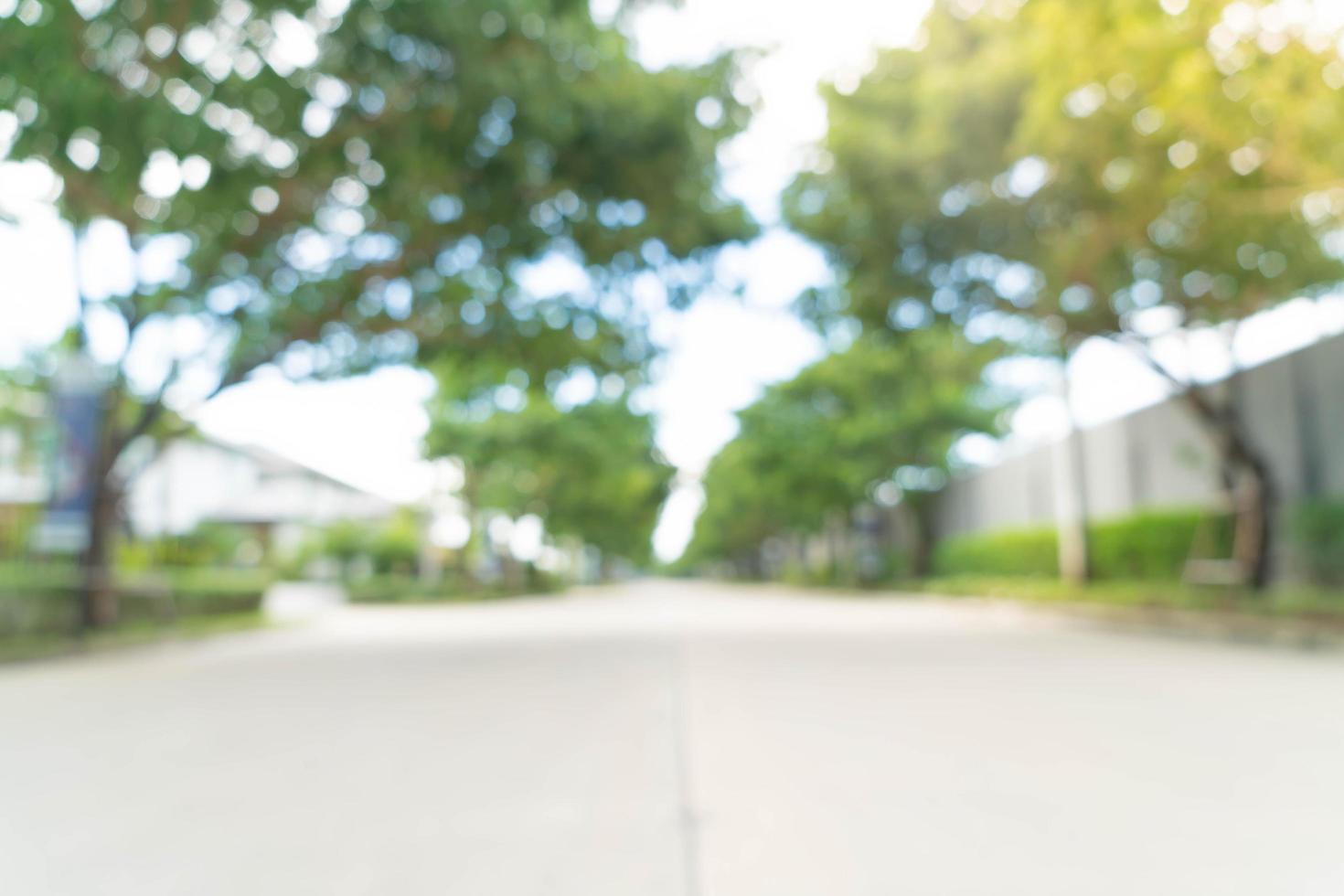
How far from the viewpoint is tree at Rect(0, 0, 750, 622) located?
7.67 meters

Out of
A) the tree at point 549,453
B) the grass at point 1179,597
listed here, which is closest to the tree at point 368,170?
the grass at point 1179,597

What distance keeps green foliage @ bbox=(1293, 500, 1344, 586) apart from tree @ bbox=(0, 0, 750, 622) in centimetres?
795

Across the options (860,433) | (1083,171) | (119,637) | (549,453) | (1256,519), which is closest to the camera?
(1083,171)

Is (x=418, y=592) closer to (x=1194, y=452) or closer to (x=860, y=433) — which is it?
(x=860, y=433)

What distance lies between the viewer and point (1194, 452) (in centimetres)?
1855

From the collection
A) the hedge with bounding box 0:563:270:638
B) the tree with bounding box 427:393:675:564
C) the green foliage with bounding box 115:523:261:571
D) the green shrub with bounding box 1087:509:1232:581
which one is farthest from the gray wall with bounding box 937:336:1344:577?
the green foliage with bounding box 115:523:261:571

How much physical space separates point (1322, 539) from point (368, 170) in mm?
11943

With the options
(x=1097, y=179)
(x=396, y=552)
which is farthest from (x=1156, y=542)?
(x=396, y=552)

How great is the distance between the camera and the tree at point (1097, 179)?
35.5ft

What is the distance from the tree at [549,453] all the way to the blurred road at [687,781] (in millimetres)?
19060

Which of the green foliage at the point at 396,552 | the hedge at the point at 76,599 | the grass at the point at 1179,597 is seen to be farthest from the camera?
the green foliage at the point at 396,552

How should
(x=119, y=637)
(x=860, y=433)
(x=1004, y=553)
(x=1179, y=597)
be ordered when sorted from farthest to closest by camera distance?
1. (x=860, y=433)
2. (x=1004, y=553)
3. (x=1179, y=597)
4. (x=119, y=637)

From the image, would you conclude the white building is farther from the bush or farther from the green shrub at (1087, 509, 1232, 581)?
the green shrub at (1087, 509, 1232, 581)

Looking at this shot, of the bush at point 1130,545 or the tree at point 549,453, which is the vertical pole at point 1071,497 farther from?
the tree at point 549,453
